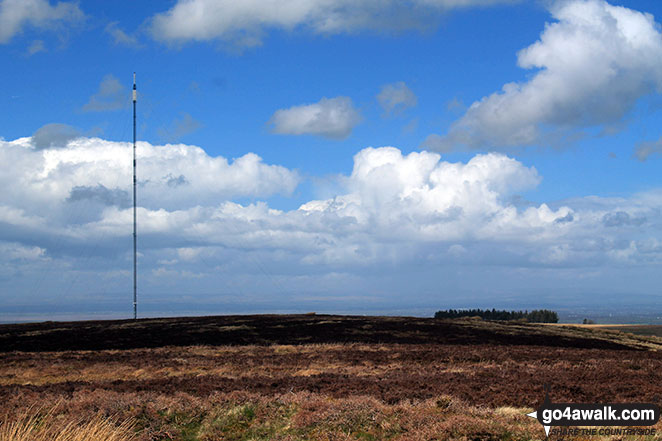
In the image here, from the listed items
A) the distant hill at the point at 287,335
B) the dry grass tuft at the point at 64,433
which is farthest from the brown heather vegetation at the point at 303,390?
the distant hill at the point at 287,335

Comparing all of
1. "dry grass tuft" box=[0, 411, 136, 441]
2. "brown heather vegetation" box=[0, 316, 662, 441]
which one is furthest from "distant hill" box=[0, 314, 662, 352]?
"dry grass tuft" box=[0, 411, 136, 441]

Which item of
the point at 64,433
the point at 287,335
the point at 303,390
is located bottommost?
the point at 287,335

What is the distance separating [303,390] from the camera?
19781mm

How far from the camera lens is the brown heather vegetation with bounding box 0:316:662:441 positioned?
14.3m

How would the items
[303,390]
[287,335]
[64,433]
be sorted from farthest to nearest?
[287,335] < [303,390] < [64,433]

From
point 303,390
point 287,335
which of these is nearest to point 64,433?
point 303,390

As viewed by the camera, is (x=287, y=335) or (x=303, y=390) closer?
(x=303, y=390)

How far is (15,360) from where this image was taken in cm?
3525

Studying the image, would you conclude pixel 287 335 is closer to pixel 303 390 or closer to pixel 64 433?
pixel 303 390

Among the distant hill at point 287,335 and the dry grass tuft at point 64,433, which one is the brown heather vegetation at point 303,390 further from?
the distant hill at point 287,335

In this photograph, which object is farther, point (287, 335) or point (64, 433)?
point (287, 335)

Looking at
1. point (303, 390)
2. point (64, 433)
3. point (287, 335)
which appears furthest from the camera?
point (287, 335)

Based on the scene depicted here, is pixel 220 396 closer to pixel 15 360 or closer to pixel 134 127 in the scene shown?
pixel 15 360

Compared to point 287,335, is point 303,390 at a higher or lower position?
higher
